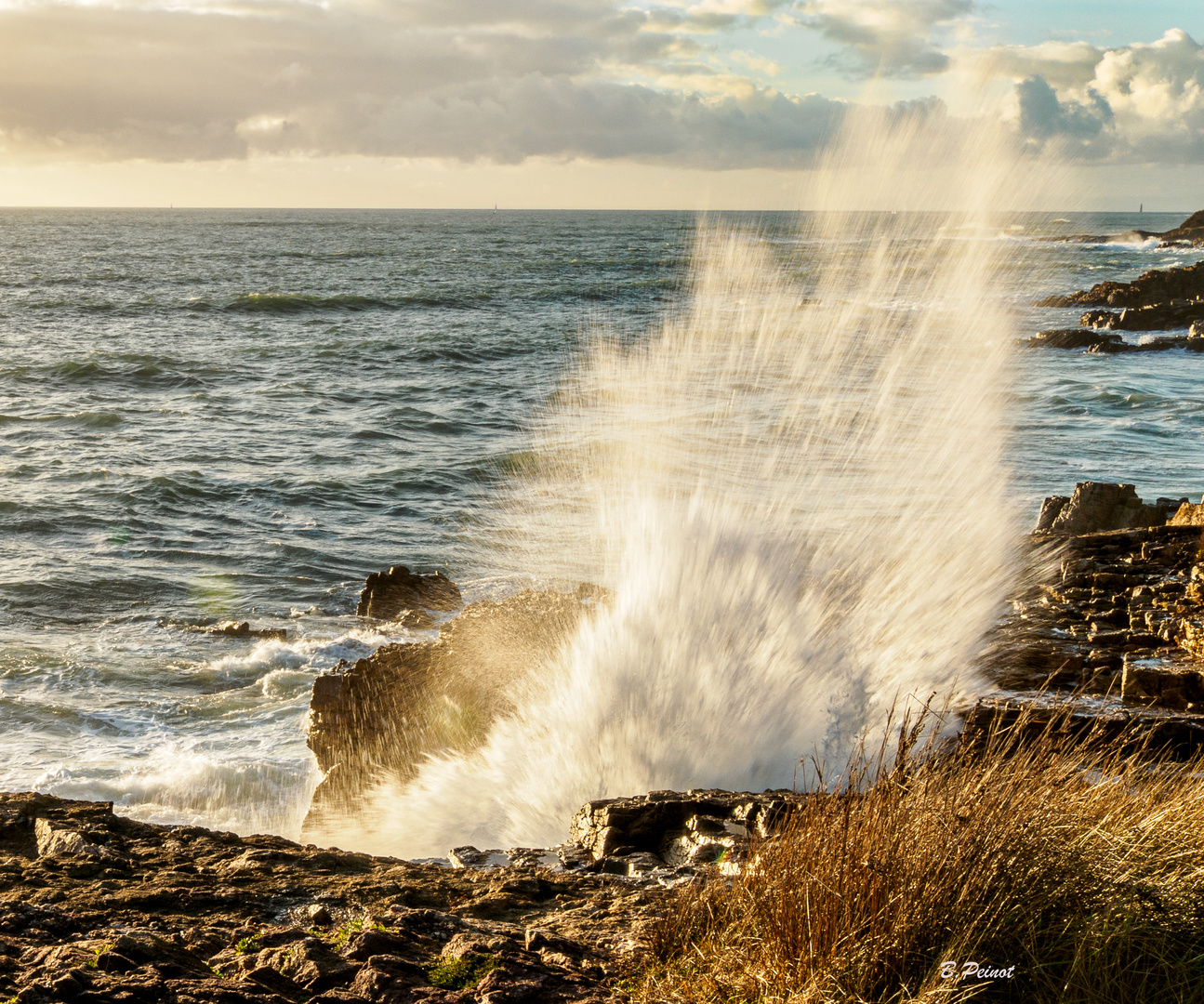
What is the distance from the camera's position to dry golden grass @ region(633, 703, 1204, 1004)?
3.02 m

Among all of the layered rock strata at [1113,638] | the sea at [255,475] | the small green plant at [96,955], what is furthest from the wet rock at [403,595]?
the small green plant at [96,955]

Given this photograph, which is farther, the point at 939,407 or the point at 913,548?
the point at 939,407

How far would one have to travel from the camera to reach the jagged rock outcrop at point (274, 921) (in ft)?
10.2

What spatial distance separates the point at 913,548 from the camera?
9.91 m

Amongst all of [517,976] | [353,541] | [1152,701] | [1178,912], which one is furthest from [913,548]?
[353,541]

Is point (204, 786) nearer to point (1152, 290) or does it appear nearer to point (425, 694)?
point (425, 694)

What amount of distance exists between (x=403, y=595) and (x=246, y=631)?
6.26 ft

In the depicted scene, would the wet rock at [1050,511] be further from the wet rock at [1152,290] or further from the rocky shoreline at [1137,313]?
the wet rock at [1152,290]

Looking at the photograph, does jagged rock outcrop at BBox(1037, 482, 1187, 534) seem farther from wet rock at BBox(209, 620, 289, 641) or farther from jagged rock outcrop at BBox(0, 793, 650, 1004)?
wet rock at BBox(209, 620, 289, 641)

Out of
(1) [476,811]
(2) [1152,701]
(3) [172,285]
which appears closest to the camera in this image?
(2) [1152,701]

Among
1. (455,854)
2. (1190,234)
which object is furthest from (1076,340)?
(1190,234)

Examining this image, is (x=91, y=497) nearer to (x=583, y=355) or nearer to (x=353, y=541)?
(x=353, y=541)

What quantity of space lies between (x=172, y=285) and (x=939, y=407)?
46349 millimetres

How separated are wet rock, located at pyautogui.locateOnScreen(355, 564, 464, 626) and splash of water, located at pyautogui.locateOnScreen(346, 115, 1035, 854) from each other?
5.46 feet
